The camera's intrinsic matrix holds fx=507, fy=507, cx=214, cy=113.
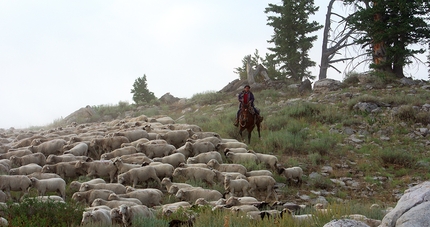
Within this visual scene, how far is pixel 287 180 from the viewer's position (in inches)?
604

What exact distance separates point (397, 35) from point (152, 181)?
67.2 ft

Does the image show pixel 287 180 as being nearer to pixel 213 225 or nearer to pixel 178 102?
pixel 213 225

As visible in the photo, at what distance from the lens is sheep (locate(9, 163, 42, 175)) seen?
44.8 feet

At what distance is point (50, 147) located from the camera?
1709 centimetres

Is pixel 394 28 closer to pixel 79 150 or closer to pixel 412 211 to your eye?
pixel 79 150

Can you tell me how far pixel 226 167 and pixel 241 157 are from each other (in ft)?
4.94

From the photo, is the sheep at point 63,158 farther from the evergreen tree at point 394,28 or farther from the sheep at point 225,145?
the evergreen tree at point 394,28

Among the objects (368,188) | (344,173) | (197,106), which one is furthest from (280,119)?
(197,106)

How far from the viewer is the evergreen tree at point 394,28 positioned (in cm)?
2806

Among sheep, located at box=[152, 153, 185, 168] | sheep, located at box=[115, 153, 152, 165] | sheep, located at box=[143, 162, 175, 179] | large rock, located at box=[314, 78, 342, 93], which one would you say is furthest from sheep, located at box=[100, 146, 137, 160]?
large rock, located at box=[314, 78, 342, 93]

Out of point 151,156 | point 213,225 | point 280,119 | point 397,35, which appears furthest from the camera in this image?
point 397,35

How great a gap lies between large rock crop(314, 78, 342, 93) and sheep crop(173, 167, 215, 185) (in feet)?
58.1

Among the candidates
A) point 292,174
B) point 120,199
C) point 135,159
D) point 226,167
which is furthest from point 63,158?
point 292,174

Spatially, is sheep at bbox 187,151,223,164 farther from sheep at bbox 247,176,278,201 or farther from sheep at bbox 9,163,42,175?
sheep at bbox 9,163,42,175
